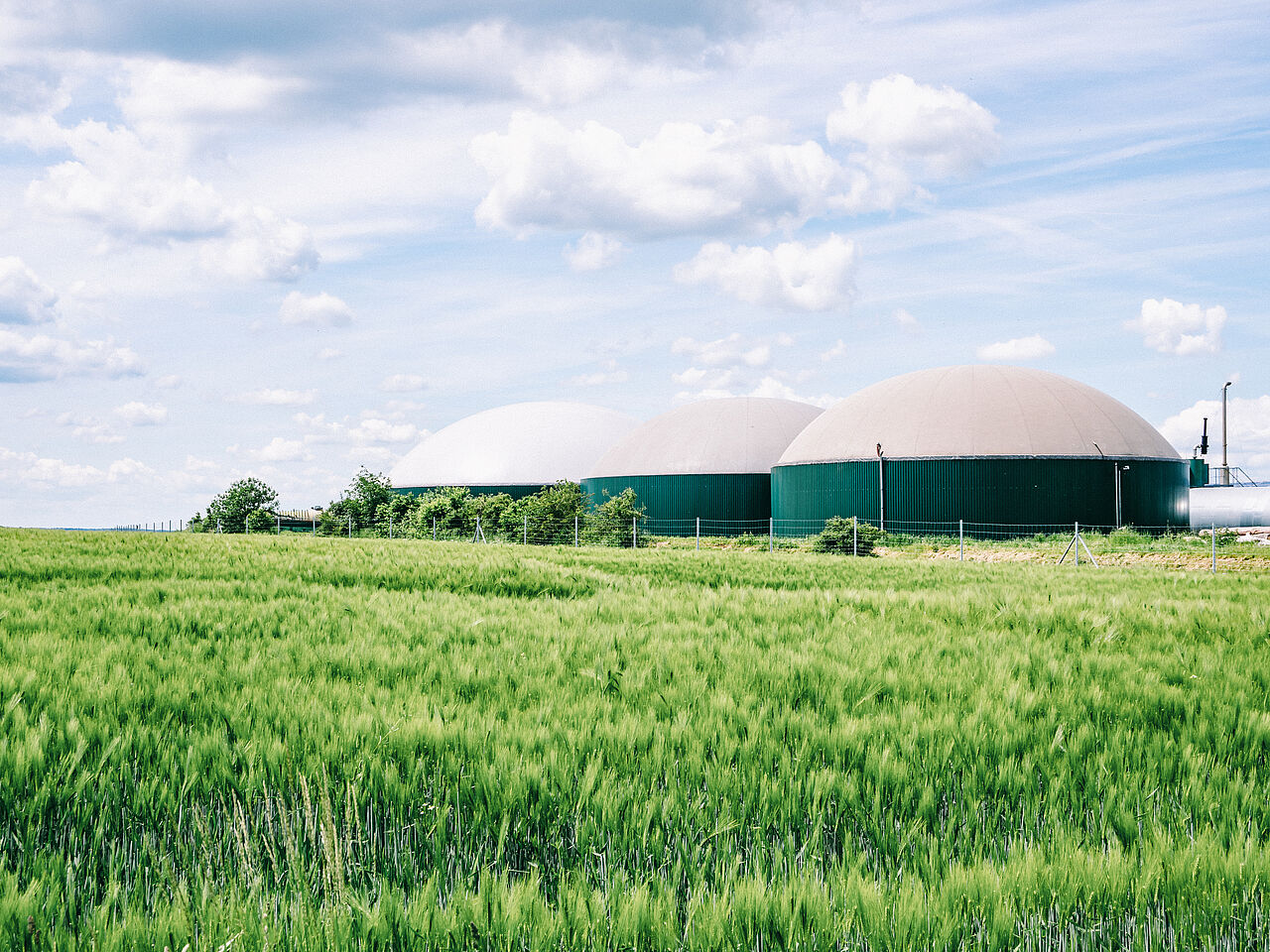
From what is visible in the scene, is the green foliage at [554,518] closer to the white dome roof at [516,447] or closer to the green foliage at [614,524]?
the green foliage at [614,524]

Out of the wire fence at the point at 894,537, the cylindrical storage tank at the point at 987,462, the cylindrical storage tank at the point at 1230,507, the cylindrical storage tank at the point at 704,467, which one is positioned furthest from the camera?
the cylindrical storage tank at the point at 704,467

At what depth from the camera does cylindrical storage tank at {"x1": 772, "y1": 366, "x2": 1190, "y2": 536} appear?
38.3 meters

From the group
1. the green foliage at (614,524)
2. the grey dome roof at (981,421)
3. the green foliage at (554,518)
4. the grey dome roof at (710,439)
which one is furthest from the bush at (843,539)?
the grey dome roof at (710,439)

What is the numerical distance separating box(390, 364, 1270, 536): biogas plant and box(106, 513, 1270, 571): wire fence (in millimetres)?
342

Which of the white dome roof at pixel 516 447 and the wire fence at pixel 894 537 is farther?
the white dome roof at pixel 516 447

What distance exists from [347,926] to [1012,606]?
28.9 feet

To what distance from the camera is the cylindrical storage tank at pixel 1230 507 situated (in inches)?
1757

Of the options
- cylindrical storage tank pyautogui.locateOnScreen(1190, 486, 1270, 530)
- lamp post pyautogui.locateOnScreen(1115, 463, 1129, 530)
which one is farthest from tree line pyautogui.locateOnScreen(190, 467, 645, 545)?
cylindrical storage tank pyautogui.locateOnScreen(1190, 486, 1270, 530)

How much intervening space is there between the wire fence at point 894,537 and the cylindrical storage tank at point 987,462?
488 mm

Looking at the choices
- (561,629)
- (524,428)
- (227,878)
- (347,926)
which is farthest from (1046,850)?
(524,428)

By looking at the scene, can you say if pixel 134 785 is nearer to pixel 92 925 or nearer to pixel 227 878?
pixel 227 878

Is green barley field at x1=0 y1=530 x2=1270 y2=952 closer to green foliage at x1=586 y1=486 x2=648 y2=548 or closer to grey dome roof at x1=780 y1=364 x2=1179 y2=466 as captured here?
green foliage at x1=586 y1=486 x2=648 y2=548

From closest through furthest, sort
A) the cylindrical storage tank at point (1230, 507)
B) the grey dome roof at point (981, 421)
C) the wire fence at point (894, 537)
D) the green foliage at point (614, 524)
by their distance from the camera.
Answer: the wire fence at point (894, 537) → the green foliage at point (614, 524) → the grey dome roof at point (981, 421) → the cylindrical storage tank at point (1230, 507)

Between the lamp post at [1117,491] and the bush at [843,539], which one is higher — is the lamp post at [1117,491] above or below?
above
